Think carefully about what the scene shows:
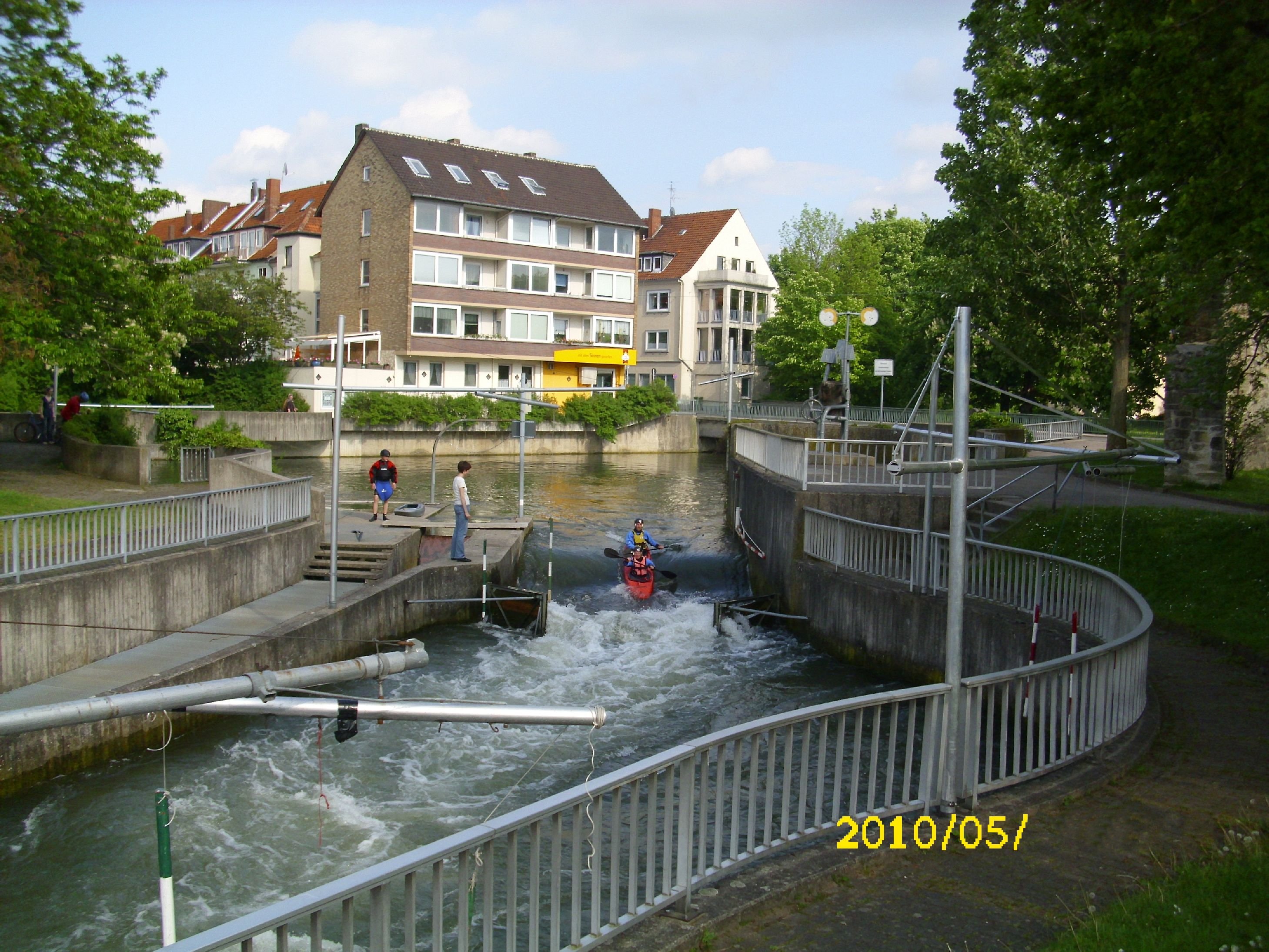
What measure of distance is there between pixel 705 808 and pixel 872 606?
40.0 ft

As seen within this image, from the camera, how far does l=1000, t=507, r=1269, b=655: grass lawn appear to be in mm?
15289

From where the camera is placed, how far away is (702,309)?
79.7 m

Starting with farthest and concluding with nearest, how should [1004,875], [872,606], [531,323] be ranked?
[531,323], [872,606], [1004,875]

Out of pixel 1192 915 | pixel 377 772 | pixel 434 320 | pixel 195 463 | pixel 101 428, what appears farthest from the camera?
pixel 434 320

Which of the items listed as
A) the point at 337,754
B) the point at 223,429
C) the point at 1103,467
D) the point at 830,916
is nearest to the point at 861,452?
the point at 1103,467

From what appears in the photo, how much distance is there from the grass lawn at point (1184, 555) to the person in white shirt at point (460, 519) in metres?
10.8

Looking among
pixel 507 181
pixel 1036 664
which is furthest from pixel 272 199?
pixel 1036 664

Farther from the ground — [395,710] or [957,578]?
[957,578]

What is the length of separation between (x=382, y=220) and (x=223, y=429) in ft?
76.3

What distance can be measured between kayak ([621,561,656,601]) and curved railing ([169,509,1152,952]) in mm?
9773

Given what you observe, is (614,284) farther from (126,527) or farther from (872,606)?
(126,527)

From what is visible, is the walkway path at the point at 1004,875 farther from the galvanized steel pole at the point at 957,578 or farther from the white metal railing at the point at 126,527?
the white metal railing at the point at 126,527

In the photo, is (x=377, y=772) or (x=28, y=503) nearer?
(x=377, y=772)

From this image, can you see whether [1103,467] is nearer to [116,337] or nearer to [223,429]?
[116,337]
